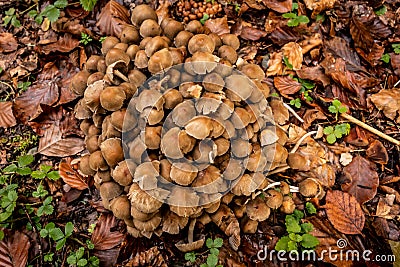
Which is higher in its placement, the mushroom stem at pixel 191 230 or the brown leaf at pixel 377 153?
the brown leaf at pixel 377 153

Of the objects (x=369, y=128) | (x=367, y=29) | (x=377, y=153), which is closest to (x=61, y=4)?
(x=367, y=29)

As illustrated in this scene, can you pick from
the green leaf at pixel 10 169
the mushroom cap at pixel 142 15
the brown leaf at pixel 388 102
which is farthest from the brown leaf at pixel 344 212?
the green leaf at pixel 10 169

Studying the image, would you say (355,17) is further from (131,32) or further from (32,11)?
(32,11)

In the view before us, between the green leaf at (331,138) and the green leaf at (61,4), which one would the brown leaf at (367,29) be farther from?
the green leaf at (61,4)

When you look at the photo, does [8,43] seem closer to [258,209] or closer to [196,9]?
[196,9]

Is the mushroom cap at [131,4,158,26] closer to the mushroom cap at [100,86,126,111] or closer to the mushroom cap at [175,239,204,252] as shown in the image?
the mushroom cap at [100,86,126,111]

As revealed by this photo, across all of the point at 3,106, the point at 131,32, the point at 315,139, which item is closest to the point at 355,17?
the point at 315,139
